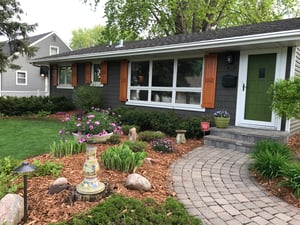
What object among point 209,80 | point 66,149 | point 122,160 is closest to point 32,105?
point 66,149

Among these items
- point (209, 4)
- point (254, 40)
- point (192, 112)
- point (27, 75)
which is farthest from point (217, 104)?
point (27, 75)

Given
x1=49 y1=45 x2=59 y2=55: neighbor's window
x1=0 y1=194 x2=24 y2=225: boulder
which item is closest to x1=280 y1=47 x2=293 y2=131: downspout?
x1=0 y1=194 x2=24 y2=225: boulder

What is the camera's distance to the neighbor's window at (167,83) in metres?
6.98

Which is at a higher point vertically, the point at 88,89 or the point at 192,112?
the point at 88,89

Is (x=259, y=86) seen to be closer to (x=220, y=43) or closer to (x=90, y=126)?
(x=220, y=43)

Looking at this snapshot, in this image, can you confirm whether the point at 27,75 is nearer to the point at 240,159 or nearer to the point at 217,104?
the point at 217,104

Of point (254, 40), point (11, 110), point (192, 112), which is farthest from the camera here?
point (11, 110)

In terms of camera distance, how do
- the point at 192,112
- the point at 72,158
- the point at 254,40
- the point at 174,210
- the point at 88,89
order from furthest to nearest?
the point at 88,89, the point at 192,112, the point at 254,40, the point at 72,158, the point at 174,210

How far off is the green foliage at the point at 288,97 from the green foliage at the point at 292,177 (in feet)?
5.95

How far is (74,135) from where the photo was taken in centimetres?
446

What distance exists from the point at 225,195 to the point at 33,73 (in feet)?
72.0

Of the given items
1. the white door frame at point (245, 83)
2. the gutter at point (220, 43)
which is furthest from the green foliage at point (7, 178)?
the white door frame at point (245, 83)

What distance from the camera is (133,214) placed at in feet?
7.05

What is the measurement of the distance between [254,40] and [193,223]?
452cm
